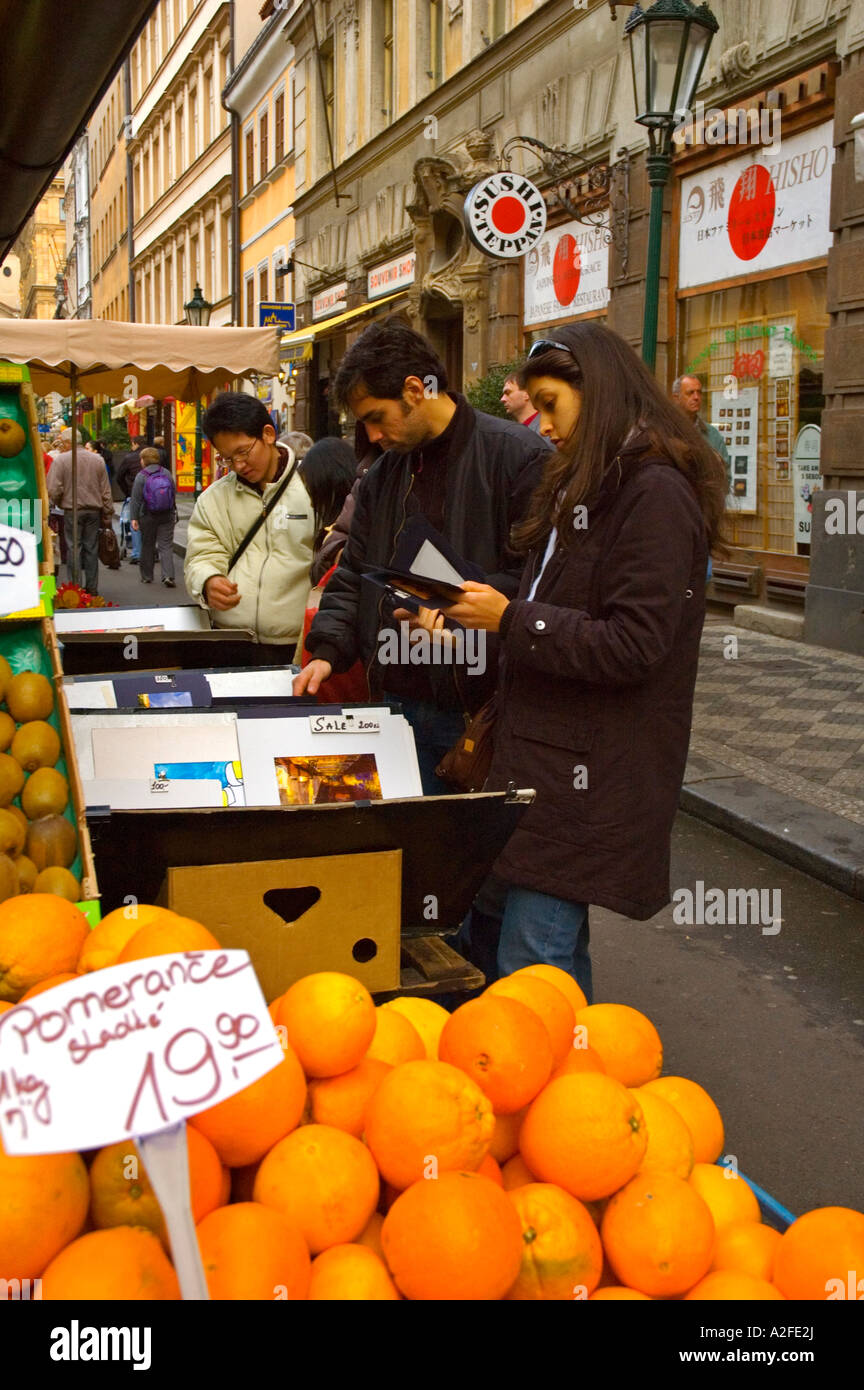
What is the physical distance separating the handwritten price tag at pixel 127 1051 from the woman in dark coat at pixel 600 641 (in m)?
1.36

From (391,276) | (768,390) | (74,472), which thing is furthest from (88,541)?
(768,390)

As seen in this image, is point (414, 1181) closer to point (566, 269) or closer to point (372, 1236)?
point (372, 1236)

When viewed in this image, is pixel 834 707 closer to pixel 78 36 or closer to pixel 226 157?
pixel 78 36

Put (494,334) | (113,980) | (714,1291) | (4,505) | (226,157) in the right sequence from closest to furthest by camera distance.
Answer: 1. (113,980)
2. (714,1291)
3. (4,505)
4. (494,334)
5. (226,157)

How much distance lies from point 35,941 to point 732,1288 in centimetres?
99

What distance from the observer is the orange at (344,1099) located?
63.7 inches

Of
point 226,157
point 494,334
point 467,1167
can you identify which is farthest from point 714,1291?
point 226,157

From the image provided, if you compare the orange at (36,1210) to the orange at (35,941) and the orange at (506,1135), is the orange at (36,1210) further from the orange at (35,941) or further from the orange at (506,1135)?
the orange at (506,1135)

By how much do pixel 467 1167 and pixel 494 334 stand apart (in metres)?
15.3

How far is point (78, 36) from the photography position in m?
4.32

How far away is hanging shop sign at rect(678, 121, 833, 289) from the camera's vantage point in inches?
392

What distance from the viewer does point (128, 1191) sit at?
4.55 ft

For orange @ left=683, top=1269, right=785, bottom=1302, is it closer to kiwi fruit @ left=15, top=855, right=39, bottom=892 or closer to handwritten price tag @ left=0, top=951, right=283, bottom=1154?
handwritten price tag @ left=0, top=951, right=283, bottom=1154

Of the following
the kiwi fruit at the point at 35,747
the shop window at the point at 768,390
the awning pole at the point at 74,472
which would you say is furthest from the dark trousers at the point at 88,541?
the kiwi fruit at the point at 35,747
